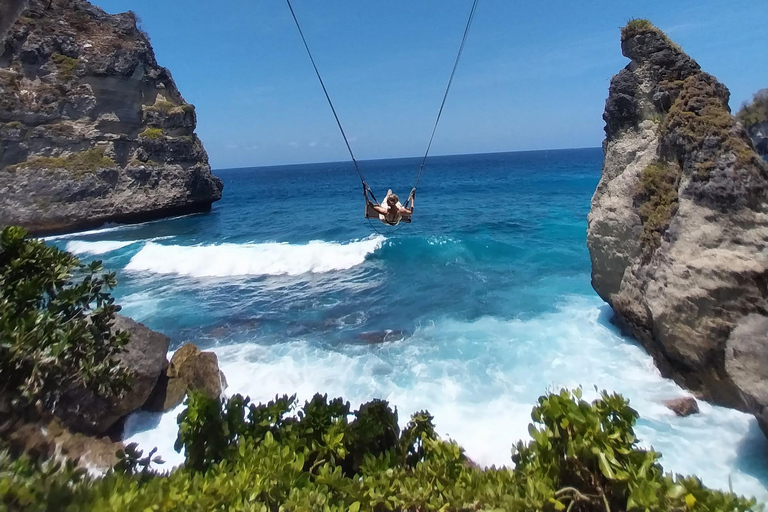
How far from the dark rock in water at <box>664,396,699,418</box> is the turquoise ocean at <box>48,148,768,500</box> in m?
0.13

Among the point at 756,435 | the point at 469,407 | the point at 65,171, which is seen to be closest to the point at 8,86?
the point at 65,171

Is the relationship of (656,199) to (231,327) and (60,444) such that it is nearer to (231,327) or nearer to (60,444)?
(60,444)

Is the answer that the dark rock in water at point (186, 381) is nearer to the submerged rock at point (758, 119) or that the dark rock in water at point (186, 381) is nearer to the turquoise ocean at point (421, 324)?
the turquoise ocean at point (421, 324)

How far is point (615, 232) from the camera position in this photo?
13109 mm

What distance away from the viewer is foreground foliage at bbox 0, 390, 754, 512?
139 inches

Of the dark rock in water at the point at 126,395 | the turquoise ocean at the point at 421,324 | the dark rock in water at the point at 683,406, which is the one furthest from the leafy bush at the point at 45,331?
the dark rock in water at the point at 683,406

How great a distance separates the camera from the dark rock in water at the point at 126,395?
363 inches

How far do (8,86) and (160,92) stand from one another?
Answer: 11.3 metres

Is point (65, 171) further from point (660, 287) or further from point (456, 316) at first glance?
point (660, 287)

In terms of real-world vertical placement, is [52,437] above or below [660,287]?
below

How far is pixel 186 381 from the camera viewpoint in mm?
11562

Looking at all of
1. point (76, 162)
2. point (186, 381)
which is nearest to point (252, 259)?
point (186, 381)

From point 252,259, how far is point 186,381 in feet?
51.9

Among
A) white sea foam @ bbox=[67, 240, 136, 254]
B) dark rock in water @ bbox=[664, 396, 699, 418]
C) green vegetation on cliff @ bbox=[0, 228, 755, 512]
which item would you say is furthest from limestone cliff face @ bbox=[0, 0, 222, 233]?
dark rock in water @ bbox=[664, 396, 699, 418]
